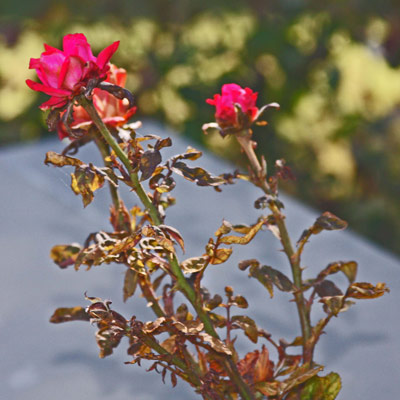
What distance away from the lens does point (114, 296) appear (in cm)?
122

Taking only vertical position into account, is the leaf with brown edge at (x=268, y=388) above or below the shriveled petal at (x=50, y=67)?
below

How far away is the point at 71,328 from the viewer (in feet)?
3.73

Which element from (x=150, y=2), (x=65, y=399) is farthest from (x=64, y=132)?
(x=150, y=2)

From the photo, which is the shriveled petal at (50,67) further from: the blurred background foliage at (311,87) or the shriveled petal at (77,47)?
the blurred background foliage at (311,87)

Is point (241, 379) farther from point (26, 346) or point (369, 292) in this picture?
point (26, 346)

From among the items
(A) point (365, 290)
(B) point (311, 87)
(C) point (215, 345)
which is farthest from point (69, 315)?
(B) point (311, 87)

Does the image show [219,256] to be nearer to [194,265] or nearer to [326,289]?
[194,265]

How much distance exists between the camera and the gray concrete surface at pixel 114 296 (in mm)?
972

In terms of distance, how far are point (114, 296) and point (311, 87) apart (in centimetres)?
181

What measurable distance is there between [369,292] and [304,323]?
0.30 ft

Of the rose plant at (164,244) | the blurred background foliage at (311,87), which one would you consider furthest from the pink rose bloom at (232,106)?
the blurred background foliage at (311,87)

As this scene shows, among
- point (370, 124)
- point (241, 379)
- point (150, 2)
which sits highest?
point (150, 2)

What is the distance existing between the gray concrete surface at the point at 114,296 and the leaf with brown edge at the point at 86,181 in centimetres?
14

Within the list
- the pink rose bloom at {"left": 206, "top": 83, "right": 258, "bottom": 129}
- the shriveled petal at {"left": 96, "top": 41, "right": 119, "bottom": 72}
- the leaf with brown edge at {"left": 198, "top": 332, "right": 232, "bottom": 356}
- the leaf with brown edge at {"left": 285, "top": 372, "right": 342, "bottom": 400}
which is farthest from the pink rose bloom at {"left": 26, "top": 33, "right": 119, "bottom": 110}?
the leaf with brown edge at {"left": 285, "top": 372, "right": 342, "bottom": 400}
